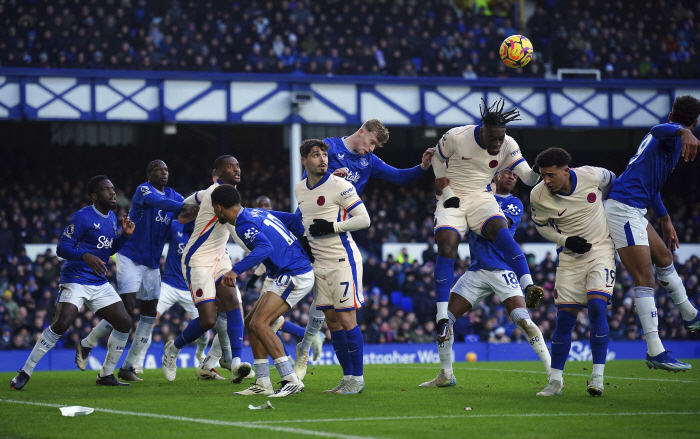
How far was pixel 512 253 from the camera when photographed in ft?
30.4

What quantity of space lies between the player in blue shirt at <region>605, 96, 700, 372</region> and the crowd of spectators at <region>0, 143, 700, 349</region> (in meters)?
12.0

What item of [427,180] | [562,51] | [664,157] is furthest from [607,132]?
[664,157]

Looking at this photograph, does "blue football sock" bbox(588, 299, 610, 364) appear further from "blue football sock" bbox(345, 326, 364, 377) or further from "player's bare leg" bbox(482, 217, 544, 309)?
"blue football sock" bbox(345, 326, 364, 377)

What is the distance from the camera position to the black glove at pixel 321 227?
8.62 m

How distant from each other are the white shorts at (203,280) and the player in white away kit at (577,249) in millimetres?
4090

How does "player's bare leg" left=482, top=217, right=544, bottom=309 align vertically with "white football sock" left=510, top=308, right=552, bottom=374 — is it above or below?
above

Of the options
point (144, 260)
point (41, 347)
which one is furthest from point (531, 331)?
point (41, 347)

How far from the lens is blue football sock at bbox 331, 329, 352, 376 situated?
29.4 ft

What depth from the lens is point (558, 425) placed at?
21.0 feet

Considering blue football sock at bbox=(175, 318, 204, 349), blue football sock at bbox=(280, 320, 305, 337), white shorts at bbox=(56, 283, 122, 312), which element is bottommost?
blue football sock at bbox=(280, 320, 305, 337)

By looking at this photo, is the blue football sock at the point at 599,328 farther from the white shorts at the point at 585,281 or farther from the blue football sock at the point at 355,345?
the blue football sock at the point at 355,345

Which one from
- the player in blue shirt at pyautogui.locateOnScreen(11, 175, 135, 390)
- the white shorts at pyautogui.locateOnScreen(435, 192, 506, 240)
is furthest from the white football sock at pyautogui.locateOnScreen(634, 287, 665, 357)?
the player in blue shirt at pyautogui.locateOnScreen(11, 175, 135, 390)

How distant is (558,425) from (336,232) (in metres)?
3.26

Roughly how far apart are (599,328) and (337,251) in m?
2.79
